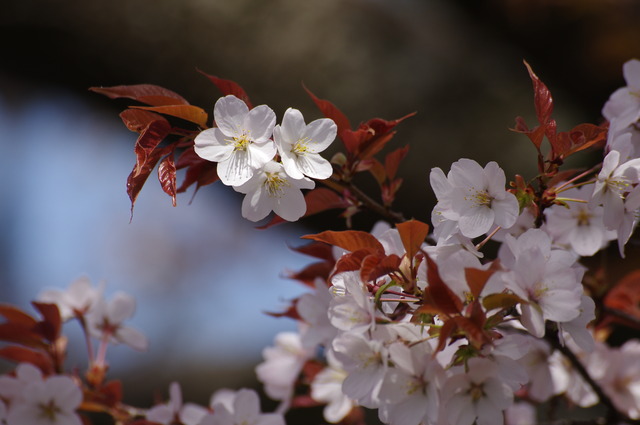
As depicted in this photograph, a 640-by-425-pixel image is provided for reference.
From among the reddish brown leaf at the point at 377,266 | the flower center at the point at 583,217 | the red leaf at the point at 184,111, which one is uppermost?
the red leaf at the point at 184,111

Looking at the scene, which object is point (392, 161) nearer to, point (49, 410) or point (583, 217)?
point (583, 217)

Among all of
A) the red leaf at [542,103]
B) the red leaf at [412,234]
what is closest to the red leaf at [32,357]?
the red leaf at [412,234]

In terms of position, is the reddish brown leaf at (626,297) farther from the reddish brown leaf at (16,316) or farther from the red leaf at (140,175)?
the reddish brown leaf at (16,316)

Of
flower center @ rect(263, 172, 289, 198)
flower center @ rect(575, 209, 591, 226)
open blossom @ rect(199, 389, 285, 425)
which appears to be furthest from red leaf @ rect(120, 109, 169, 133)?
flower center @ rect(575, 209, 591, 226)

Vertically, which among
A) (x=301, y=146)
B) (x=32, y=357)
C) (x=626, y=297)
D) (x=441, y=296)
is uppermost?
(x=301, y=146)

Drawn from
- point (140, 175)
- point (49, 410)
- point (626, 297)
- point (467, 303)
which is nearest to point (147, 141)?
point (140, 175)

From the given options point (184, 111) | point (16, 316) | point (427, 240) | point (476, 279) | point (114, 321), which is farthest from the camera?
point (114, 321)

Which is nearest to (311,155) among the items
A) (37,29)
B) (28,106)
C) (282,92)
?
(282,92)
